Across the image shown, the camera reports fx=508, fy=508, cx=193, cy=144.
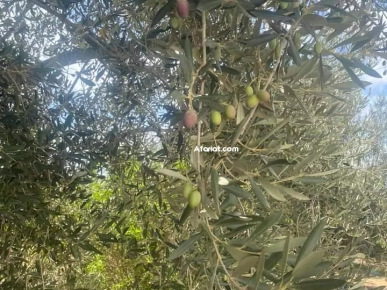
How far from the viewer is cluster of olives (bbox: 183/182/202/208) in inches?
31.1

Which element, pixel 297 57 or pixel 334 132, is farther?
pixel 334 132

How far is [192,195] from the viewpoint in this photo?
0.80 meters

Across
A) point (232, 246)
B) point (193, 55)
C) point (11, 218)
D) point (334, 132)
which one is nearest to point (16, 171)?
point (11, 218)

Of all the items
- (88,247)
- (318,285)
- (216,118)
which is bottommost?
(88,247)

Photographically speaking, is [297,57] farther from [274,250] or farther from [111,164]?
[111,164]

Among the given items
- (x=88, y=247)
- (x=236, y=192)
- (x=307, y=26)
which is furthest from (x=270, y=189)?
(x=88, y=247)

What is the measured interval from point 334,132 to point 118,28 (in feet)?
3.63

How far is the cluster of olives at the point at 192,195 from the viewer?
0.79 metres

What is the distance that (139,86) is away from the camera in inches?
72.9

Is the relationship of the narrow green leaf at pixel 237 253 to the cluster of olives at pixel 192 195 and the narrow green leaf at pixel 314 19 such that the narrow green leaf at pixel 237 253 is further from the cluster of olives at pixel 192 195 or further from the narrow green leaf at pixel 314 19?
the narrow green leaf at pixel 314 19

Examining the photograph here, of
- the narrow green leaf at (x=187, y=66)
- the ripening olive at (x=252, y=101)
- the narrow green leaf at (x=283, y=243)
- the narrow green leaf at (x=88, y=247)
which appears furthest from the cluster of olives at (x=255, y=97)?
the narrow green leaf at (x=88, y=247)

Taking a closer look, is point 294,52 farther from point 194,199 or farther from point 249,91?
point 194,199
